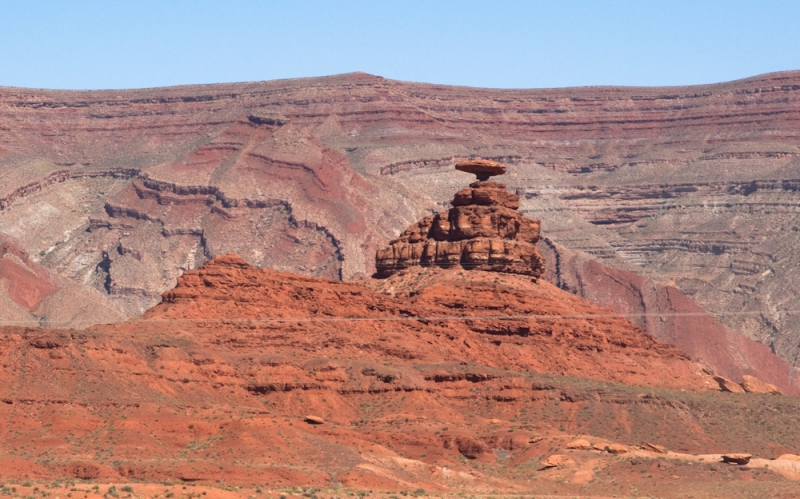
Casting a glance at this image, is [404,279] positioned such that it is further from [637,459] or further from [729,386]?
[637,459]

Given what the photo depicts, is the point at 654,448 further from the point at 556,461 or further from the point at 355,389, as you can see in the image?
the point at 355,389

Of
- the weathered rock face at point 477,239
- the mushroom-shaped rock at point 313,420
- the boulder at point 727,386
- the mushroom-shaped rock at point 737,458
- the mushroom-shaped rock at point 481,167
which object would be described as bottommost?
the boulder at point 727,386

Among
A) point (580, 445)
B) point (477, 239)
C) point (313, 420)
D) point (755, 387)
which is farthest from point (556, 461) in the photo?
point (755, 387)

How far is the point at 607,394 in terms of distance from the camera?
123062 millimetres

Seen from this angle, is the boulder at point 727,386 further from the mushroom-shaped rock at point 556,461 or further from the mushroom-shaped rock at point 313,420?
the mushroom-shaped rock at point 313,420

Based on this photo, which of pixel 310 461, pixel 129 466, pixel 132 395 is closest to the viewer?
pixel 129 466

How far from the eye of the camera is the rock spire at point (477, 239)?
461ft

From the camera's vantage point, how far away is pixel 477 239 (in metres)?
141

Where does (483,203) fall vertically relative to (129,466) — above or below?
above

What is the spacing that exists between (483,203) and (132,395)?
131ft

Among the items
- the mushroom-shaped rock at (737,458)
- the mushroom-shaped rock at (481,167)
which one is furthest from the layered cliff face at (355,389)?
the mushroom-shaped rock at (481,167)

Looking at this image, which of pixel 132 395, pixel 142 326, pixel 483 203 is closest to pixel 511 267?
→ pixel 483 203

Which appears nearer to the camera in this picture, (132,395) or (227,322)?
(132,395)

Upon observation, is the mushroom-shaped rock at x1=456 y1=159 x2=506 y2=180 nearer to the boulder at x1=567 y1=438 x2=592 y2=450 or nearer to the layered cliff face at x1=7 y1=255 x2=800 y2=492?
the layered cliff face at x1=7 y1=255 x2=800 y2=492
